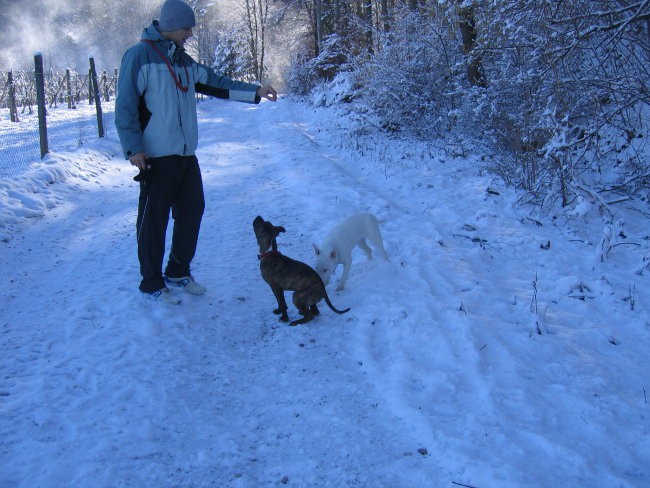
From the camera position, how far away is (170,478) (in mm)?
2611

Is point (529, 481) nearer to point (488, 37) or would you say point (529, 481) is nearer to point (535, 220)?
point (535, 220)

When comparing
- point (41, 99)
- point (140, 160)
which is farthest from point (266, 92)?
point (41, 99)

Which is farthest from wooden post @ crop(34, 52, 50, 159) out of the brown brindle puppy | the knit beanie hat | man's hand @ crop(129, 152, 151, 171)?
the brown brindle puppy

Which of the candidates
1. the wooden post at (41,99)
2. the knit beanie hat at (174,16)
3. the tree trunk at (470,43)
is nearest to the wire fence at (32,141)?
the wooden post at (41,99)

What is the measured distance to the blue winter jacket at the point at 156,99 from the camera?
4.13 metres

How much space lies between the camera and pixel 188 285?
4.83 meters

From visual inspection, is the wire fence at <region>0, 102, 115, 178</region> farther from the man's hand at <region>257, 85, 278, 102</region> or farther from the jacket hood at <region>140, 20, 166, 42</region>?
the man's hand at <region>257, 85, 278, 102</region>

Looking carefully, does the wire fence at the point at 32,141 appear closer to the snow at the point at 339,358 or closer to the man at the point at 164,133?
the snow at the point at 339,358

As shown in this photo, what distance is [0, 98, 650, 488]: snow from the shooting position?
2742mm

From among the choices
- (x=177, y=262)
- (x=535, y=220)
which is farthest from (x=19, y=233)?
(x=535, y=220)

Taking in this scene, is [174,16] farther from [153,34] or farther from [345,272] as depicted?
[345,272]

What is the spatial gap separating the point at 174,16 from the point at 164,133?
101 cm

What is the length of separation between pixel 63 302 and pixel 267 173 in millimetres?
5879

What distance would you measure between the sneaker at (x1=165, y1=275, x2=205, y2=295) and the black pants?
0.04 meters
